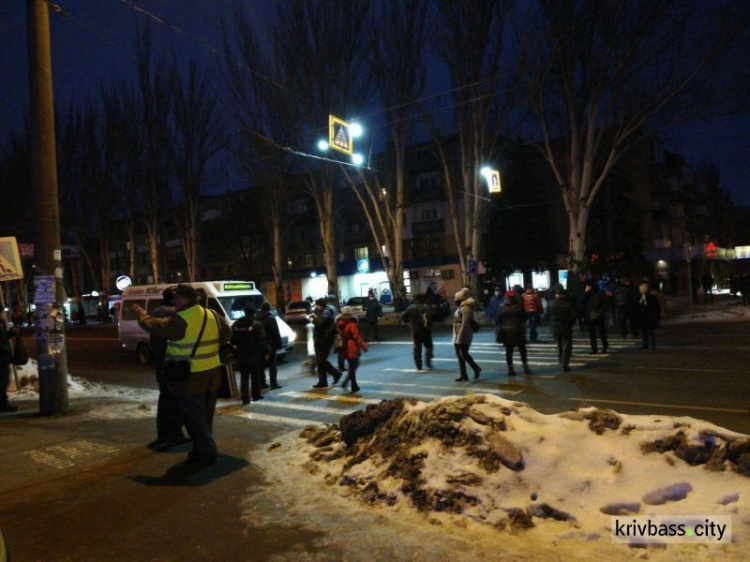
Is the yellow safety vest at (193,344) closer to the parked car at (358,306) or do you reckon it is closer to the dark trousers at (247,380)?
the dark trousers at (247,380)

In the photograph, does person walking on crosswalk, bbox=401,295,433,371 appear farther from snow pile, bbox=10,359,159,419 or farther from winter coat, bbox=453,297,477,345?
snow pile, bbox=10,359,159,419

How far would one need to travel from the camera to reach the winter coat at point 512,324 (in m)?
10.9

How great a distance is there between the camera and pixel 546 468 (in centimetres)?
452

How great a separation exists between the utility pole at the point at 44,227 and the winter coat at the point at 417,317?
6.73m

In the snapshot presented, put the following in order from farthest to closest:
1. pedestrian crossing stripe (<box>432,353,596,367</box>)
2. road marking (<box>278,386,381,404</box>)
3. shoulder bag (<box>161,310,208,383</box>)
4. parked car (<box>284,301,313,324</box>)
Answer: parked car (<box>284,301,313,324</box>), pedestrian crossing stripe (<box>432,353,596,367</box>), road marking (<box>278,386,381,404</box>), shoulder bag (<box>161,310,208,383</box>)

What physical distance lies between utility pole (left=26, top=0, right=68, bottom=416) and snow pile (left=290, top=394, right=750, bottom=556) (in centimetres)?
558

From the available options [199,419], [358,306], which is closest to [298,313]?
[358,306]

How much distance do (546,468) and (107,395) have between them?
9.83 m

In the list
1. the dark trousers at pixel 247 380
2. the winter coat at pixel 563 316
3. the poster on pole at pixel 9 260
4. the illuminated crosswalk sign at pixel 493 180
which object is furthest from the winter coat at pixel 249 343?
the illuminated crosswalk sign at pixel 493 180

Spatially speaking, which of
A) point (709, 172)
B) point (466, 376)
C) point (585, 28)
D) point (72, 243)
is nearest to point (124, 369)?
point (466, 376)

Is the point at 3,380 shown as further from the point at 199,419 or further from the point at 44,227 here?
the point at 199,419

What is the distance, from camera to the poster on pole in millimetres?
9617

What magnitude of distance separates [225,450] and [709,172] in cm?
8491

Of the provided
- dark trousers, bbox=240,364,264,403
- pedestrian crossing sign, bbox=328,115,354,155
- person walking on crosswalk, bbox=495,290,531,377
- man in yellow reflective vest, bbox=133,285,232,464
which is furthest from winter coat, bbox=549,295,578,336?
pedestrian crossing sign, bbox=328,115,354,155
